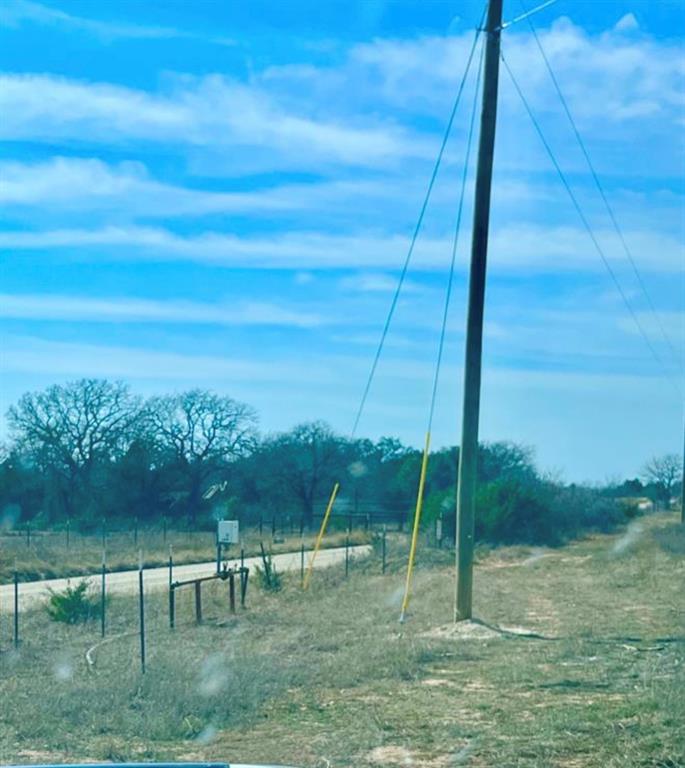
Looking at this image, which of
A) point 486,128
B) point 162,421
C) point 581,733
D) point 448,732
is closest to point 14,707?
point 448,732

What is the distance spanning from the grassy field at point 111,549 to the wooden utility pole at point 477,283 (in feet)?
51.2

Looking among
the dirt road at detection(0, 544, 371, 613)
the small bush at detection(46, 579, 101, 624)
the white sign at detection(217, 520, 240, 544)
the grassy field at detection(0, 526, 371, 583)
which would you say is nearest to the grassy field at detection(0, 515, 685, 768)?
the small bush at detection(46, 579, 101, 624)

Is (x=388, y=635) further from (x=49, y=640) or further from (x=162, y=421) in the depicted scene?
(x=162, y=421)

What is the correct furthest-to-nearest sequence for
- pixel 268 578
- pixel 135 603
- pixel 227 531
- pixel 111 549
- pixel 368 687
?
pixel 111 549 < pixel 268 578 < pixel 227 531 < pixel 135 603 < pixel 368 687

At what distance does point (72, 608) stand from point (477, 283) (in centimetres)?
803

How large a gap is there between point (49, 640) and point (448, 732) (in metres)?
9.26

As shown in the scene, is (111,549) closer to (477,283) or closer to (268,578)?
(268,578)

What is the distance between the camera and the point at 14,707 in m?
11.1

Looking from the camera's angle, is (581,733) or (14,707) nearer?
(581,733)

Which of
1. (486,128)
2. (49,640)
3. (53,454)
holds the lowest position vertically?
(49,640)

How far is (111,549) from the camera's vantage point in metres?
39.2

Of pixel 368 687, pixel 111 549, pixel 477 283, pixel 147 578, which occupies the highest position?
pixel 477 283

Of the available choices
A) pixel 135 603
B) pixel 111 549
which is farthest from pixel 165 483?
pixel 135 603

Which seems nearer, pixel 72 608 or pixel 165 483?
pixel 72 608
